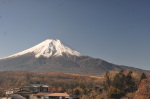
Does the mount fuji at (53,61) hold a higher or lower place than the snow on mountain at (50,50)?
lower

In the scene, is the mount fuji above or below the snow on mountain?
below

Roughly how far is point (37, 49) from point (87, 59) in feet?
122

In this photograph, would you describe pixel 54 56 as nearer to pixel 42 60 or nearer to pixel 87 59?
pixel 42 60

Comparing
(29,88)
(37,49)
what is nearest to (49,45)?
(37,49)

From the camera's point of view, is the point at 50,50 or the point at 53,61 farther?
the point at 50,50

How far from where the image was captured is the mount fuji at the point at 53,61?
156000 millimetres

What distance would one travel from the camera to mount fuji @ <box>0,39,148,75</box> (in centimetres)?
15600

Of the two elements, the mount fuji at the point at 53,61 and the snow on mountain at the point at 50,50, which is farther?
the snow on mountain at the point at 50,50

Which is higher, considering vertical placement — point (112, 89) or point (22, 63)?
point (22, 63)

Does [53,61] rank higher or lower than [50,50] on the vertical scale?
lower

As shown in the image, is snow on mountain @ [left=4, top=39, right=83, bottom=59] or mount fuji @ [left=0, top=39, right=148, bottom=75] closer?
mount fuji @ [left=0, top=39, right=148, bottom=75]

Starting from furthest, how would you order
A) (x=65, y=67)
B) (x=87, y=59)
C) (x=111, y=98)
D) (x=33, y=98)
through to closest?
1. (x=87, y=59)
2. (x=65, y=67)
3. (x=33, y=98)
4. (x=111, y=98)

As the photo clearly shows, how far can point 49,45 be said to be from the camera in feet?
640

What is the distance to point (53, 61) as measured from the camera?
171 m
